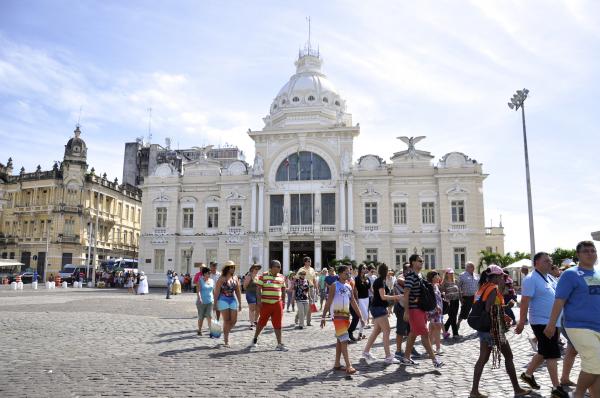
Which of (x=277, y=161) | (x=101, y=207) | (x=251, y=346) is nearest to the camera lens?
(x=251, y=346)

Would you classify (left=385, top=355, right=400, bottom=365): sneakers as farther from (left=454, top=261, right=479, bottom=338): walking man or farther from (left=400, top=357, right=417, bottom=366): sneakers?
(left=454, top=261, right=479, bottom=338): walking man

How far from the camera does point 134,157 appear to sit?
220 ft

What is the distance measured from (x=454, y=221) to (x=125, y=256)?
39690 mm

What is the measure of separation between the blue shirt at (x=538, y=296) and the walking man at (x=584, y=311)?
131 centimetres

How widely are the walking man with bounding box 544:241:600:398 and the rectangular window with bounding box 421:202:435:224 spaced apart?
109ft

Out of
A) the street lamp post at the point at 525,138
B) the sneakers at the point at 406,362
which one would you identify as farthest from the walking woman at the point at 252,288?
the street lamp post at the point at 525,138

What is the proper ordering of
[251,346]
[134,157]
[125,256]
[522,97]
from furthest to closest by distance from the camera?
1. [134,157]
2. [125,256]
3. [522,97]
4. [251,346]

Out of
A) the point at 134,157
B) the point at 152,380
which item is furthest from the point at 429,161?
the point at 134,157

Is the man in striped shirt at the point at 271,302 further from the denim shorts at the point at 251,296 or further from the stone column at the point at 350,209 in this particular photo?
the stone column at the point at 350,209

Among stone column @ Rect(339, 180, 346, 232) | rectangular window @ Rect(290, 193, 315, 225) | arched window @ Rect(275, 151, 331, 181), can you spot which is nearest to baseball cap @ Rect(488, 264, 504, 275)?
stone column @ Rect(339, 180, 346, 232)

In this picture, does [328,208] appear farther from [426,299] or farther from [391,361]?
[426,299]

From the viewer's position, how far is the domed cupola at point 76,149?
173ft

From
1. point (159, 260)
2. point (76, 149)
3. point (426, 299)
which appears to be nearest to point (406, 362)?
point (426, 299)

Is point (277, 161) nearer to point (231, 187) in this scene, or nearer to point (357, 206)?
point (231, 187)
